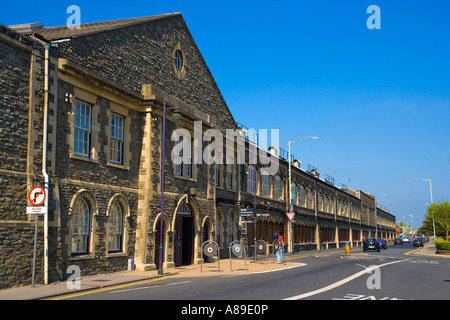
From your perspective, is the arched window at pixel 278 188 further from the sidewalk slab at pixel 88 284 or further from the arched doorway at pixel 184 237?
the sidewalk slab at pixel 88 284

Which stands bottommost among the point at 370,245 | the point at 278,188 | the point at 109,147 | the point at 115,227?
the point at 370,245

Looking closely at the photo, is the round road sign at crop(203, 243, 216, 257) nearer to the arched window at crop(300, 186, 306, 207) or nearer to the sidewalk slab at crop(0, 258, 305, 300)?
the sidewalk slab at crop(0, 258, 305, 300)

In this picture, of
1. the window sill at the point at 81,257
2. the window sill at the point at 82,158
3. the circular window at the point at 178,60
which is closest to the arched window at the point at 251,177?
the circular window at the point at 178,60

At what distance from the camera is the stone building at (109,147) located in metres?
16.0

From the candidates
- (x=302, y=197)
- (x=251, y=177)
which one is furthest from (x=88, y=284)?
(x=302, y=197)

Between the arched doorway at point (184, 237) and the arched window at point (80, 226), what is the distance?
654cm

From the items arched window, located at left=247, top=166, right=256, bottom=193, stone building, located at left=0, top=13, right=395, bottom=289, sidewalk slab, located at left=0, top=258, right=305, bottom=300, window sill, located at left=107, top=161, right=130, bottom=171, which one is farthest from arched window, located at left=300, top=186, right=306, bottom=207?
window sill, located at left=107, top=161, right=130, bottom=171

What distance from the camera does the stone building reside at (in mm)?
16031

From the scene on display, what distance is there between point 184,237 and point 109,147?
26.1 feet

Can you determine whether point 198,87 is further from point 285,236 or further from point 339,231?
point 339,231

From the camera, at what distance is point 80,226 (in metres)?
18.9

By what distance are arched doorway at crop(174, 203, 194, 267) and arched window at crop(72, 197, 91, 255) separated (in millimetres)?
6543

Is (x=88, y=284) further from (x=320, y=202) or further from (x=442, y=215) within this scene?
(x=442, y=215)
